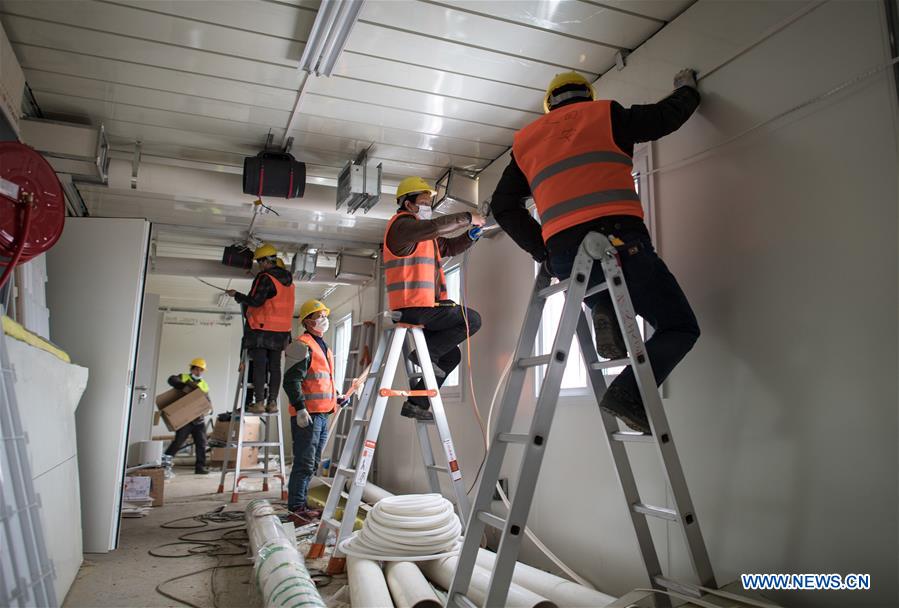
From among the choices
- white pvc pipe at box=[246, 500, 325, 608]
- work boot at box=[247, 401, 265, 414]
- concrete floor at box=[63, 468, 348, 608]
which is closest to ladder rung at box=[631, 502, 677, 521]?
white pvc pipe at box=[246, 500, 325, 608]

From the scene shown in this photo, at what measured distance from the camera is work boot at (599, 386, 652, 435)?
67.2 inches

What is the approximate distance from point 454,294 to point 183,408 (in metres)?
5.01

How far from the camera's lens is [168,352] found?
10.8 metres

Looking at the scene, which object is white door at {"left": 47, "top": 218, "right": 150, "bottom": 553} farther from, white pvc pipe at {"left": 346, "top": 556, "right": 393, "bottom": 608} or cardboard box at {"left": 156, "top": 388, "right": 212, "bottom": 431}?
cardboard box at {"left": 156, "top": 388, "right": 212, "bottom": 431}

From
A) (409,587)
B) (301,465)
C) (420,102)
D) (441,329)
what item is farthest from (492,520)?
(301,465)

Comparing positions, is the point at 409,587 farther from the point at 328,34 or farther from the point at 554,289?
the point at 328,34

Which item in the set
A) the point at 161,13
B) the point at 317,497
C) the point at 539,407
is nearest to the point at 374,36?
the point at 161,13

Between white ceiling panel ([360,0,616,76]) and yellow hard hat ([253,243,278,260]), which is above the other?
white ceiling panel ([360,0,616,76])

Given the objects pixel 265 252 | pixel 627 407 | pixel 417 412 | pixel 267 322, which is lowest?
pixel 417 412

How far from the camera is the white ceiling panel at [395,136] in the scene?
11.6 feet

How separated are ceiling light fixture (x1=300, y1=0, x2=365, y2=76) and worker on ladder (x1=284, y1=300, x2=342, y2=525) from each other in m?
2.23

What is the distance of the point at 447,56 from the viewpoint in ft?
9.22

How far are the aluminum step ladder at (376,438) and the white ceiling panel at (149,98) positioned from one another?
1.56 m

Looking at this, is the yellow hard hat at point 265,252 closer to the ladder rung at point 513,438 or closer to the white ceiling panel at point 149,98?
the white ceiling panel at point 149,98
